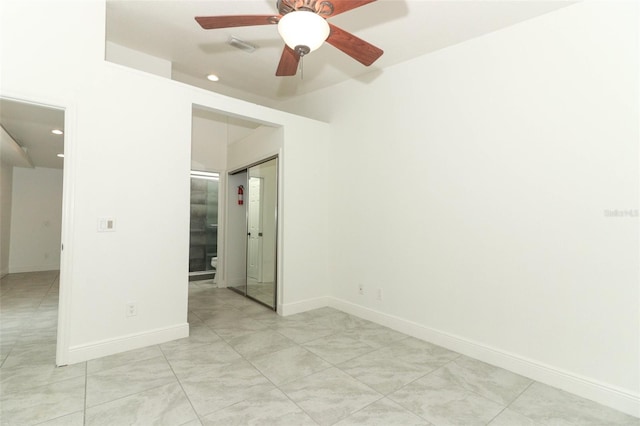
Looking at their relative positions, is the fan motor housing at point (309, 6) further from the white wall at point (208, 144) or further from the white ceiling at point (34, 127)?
the white wall at point (208, 144)

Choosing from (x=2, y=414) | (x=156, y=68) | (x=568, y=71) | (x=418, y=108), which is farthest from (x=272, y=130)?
(x=2, y=414)

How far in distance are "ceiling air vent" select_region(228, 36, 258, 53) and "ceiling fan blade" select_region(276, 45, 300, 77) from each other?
1033 millimetres

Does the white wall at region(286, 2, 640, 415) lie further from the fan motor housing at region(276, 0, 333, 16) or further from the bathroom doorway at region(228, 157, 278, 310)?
the fan motor housing at region(276, 0, 333, 16)

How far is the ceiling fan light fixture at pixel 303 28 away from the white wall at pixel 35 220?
8161 millimetres

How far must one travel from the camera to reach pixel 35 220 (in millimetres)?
6871

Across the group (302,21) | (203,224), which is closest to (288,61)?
(302,21)

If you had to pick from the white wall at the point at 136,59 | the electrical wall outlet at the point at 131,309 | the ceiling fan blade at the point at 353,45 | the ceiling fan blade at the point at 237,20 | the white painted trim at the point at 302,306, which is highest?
the white wall at the point at 136,59

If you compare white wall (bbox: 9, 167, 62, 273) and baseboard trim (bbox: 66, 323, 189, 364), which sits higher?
white wall (bbox: 9, 167, 62, 273)

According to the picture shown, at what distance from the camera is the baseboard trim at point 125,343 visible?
2.37 meters

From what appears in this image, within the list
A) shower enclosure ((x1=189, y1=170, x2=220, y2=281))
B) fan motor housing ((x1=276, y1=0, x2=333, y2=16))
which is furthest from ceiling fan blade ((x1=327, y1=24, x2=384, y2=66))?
shower enclosure ((x1=189, y1=170, x2=220, y2=281))

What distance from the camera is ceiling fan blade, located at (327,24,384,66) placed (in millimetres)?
1892

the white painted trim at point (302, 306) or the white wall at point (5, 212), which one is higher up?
the white wall at point (5, 212)

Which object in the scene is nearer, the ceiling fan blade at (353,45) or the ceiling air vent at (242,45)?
the ceiling fan blade at (353,45)

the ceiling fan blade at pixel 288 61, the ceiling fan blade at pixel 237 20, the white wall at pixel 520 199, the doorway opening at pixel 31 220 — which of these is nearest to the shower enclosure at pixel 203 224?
the doorway opening at pixel 31 220
